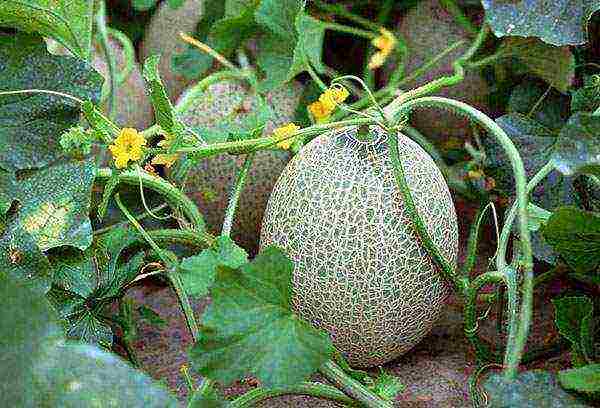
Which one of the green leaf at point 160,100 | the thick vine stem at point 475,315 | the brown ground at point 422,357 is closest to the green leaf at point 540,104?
the brown ground at point 422,357

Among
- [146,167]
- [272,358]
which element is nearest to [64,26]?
[146,167]

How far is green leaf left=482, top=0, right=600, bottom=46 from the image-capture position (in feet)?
4.01

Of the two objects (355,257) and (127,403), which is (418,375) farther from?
(127,403)

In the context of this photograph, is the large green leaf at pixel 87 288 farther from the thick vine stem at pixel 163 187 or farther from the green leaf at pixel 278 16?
the green leaf at pixel 278 16

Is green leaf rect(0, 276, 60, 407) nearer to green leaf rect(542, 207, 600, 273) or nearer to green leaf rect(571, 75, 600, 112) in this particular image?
green leaf rect(542, 207, 600, 273)

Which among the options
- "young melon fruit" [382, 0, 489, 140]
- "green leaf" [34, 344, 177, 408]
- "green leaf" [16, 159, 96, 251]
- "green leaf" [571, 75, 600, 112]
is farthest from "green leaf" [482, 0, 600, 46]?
"green leaf" [34, 344, 177, 408]

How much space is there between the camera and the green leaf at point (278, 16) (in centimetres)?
129

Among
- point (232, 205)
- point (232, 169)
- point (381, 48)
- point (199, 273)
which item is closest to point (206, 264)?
point (199, 273)

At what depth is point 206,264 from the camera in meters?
0.98

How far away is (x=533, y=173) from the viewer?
1.25 metres

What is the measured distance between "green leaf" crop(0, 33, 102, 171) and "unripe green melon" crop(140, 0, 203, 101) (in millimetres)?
487

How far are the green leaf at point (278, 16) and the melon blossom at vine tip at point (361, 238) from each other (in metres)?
0.25

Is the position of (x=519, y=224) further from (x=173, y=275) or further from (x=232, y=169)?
(x=232, y=169)

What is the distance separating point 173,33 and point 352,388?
0.95 m
